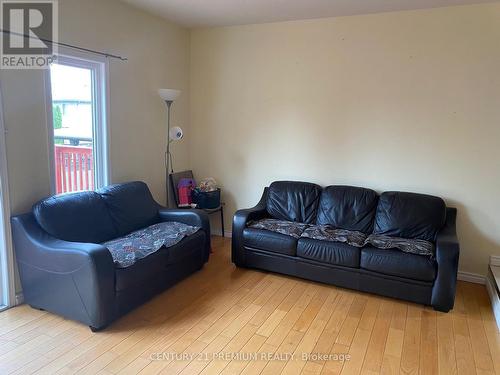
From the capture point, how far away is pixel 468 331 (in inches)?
103

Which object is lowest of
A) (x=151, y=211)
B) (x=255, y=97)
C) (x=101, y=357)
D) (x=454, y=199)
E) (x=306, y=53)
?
(x=101, y=357)

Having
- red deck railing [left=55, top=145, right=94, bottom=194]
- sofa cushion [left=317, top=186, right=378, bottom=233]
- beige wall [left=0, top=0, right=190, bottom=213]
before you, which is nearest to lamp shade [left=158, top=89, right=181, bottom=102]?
beige wall [left=0, top=0, right=190, bottom=213]

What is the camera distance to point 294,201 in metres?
3.89

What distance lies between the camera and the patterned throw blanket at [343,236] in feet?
9.83

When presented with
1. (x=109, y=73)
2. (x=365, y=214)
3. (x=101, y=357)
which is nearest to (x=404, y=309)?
(x=365, y=214)

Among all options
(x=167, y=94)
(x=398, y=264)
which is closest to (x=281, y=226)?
(x=398, y=264)

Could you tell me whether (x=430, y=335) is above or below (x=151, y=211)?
below

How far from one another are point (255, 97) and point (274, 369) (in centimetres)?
299

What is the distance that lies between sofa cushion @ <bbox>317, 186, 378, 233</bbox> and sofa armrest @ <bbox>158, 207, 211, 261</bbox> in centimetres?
117

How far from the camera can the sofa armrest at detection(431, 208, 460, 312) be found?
2.75 meters

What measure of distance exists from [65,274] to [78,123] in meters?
1.45

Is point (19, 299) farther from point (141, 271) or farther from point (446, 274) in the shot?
point (446, 274)

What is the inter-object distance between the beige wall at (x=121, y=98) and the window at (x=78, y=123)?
0.10 m

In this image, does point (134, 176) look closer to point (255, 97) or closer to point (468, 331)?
point (255, 97)
